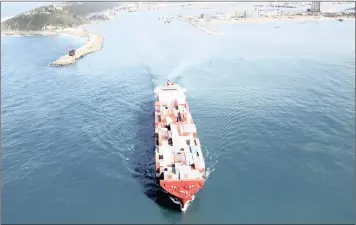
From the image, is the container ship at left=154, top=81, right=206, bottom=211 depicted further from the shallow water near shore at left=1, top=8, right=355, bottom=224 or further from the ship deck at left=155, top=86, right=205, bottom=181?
the shallow water near shore at left=1, top=8, right=355, bottom=224

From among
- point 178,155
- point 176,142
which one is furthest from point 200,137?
point 178,155

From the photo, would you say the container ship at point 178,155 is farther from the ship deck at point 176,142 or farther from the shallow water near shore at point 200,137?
the shallow water near shore at point 200,137

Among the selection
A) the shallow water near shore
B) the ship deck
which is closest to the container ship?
the ship deck

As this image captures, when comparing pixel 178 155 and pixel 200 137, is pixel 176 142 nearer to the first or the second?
pixel 178 155

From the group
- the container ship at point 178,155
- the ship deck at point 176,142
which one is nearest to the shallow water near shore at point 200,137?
the container ship at point 178,155

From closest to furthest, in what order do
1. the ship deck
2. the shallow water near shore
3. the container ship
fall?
the shallow water near shore, the container ship, the ship deck

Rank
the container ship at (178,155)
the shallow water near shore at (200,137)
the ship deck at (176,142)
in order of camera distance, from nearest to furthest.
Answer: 1. the shallow water near shore at (200,137)
2. the container ship at (178,155)
3. the ship deck at (176,142)
